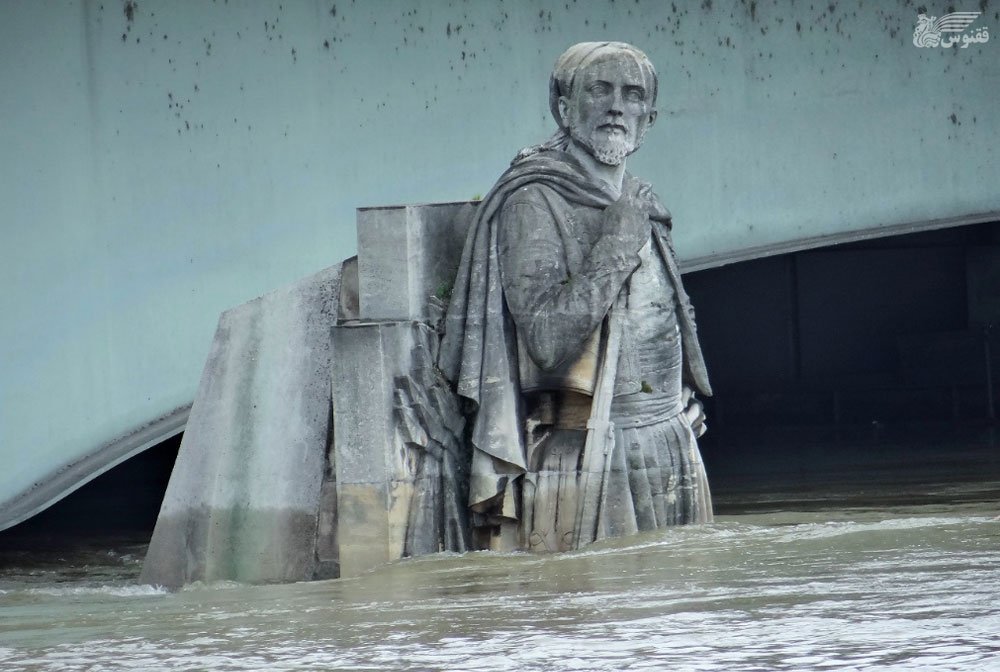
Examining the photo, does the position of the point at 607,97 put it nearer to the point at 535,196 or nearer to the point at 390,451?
the point at 535,196

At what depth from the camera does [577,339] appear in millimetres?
7512

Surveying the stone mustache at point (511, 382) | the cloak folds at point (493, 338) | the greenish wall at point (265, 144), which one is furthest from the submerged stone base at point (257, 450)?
the greenish wall at point (265, 144)

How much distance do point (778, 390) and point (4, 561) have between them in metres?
11.7

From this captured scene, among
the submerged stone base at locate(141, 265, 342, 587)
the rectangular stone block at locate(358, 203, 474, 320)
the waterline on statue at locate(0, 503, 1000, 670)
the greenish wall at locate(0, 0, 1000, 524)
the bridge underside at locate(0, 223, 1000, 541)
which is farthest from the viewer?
the bridge underside at locate(0, 223, 1000, 541)

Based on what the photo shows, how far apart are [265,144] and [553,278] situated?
4.10 metres

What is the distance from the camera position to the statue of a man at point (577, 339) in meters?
7.57

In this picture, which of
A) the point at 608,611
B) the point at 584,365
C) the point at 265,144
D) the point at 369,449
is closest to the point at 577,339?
the point at 584,365

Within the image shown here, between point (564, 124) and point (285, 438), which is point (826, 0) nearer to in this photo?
point (564, 124)

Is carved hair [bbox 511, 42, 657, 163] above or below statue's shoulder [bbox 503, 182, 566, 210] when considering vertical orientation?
above

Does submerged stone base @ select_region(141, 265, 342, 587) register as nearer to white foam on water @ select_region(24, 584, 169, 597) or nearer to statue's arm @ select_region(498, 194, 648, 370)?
white foam on water @ select_region(24, 584, 169, 597)

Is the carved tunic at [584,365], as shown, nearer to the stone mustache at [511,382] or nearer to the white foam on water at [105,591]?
the stone mustache at [511,382]

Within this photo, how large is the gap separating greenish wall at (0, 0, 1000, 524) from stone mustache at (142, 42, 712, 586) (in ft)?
10.3

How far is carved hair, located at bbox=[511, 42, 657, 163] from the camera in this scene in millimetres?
7797

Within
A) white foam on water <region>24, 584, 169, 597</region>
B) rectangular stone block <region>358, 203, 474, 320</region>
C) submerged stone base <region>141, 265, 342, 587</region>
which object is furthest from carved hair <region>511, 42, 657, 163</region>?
white foam on water <region>24, 584, 169, 597</region>
